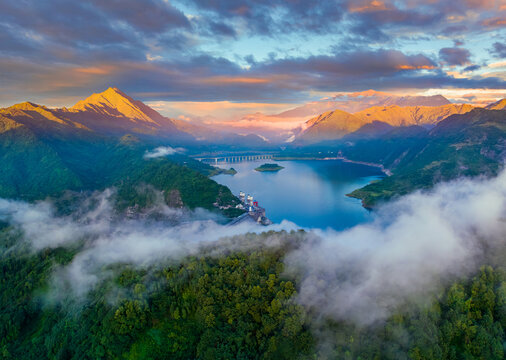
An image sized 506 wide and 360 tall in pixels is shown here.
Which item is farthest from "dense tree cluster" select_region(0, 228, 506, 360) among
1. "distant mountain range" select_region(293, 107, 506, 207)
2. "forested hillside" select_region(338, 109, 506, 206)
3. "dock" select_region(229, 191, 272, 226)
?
"forested hillside" select_region(338, 109, 506, 206)

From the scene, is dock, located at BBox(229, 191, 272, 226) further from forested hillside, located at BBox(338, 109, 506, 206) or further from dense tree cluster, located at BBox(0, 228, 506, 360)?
dense tree cluster, located at BBox(0, 228, 506, 360)

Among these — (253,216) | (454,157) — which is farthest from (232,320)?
(454,157)

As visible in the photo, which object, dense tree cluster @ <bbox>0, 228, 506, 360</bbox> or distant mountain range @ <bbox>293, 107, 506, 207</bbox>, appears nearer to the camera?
dense tree cluster @ <bbox>0, 228, 506, 360</bbox>

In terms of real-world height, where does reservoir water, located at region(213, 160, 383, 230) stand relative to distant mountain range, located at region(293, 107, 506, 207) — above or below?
below

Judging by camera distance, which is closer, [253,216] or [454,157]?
Answer: [253,216]

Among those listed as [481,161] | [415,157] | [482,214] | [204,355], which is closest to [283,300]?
[204,355]

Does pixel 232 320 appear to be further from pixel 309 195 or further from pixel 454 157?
pixel 454 157

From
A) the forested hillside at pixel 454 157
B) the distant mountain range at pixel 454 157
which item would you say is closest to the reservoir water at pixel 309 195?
the distant mountain range at pixel 454 157

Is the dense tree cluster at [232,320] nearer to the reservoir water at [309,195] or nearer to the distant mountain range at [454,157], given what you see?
the reservoir water at [309,195]
